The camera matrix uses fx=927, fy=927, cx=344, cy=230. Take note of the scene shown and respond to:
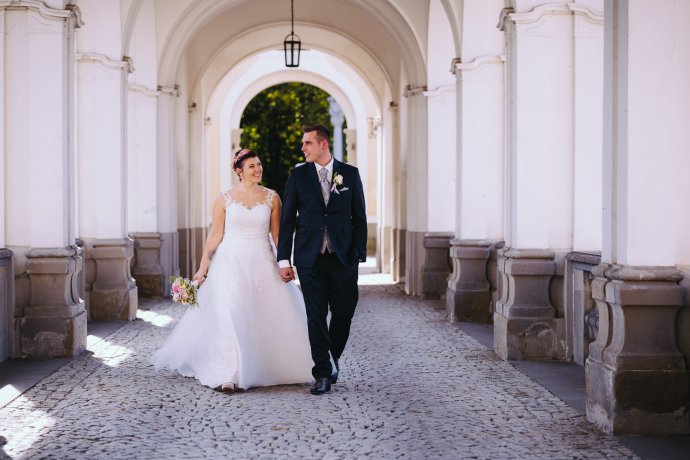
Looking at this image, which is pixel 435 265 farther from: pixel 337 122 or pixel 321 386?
pixel 337 122

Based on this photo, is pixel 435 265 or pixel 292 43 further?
pixel 292 43

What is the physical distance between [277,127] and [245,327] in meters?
28.4

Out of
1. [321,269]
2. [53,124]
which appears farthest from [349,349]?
[53,124]

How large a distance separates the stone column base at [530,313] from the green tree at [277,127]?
2613cm

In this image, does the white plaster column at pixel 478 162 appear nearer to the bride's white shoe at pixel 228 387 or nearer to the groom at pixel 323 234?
the groom at pixel 323 234

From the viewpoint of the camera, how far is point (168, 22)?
15.7 m

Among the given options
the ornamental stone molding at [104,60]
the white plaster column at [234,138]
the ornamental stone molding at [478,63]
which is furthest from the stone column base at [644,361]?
the white plaster column at [234,138]

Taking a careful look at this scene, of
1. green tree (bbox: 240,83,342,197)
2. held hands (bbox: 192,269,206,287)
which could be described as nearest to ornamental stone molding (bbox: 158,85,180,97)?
held hands (bbox: 192,269,206,287)

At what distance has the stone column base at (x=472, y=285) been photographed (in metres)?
12.1

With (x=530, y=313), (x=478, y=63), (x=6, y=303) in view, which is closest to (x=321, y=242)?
(x=530, y=313)

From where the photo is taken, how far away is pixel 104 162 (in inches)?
490

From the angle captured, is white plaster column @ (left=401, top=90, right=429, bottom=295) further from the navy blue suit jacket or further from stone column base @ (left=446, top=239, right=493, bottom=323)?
the navy blue suit jacket

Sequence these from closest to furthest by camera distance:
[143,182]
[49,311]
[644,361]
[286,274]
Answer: [644,361], [286,274], [49,311], [143,182]

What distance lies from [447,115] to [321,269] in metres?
8.85
